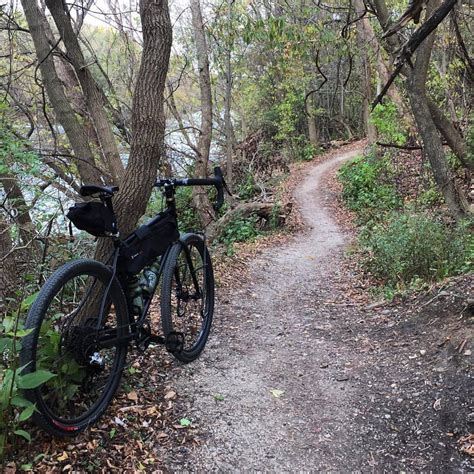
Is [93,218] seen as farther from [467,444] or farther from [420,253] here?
[420,253]

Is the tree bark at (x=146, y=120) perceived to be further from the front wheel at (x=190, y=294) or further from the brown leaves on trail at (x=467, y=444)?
the brown leaves on trail at (x=467, y=444)

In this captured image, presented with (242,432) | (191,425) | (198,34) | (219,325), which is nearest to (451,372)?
(242,432)

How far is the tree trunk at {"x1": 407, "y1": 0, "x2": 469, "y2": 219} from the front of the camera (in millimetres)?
7480

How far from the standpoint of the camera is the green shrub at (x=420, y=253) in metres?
5.63

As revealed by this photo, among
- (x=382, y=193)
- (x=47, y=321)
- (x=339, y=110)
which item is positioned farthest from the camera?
(x=339, y=110)

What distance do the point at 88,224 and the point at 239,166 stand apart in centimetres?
1243

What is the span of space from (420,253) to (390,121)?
840 cm

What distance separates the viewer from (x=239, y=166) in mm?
14977

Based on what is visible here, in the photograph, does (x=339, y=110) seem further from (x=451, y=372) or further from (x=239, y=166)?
(x=451, y=372)

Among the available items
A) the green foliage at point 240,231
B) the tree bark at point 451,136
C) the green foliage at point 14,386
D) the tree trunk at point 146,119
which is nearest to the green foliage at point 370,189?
the tree bark at point 451,136

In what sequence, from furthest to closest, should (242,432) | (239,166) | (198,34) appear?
1. (239,166)
2. (198,34)
3. (242,432)

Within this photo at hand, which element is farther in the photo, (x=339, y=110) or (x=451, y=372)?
(x=339, y=110)

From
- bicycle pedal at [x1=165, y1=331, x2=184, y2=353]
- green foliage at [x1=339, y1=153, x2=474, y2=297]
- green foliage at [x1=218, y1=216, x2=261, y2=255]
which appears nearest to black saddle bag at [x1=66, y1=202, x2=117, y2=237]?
bicycle pedal at [x1=165, y1=331, x2=184, y2=353]

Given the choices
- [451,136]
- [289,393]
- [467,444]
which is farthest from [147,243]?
[451,136]
